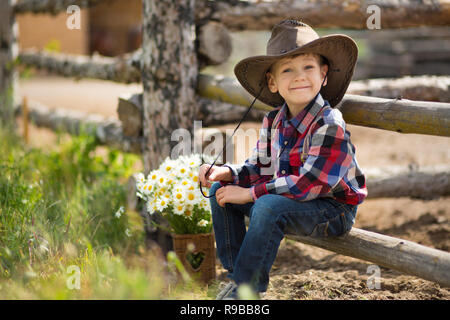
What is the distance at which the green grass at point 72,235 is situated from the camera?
1993 mm

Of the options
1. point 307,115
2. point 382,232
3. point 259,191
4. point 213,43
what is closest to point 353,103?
point 307,115

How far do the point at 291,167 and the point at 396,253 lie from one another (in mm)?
573

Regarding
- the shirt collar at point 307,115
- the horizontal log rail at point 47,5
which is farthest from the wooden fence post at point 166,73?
the horizontal log rail at point 47,5

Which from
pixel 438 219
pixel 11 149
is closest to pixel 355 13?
pixel 438 219

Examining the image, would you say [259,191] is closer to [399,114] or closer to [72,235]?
[399,114]

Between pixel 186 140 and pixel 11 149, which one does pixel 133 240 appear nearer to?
pixel 186 140

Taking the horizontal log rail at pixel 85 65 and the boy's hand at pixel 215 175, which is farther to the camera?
the horizontal log rail at pixel 85 65

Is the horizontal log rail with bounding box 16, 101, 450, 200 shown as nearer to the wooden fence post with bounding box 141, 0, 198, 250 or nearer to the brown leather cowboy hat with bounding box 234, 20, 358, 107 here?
the wooden fence post with bounding box 141, 0, 198, 250

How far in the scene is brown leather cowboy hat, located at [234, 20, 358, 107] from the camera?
2.12 m

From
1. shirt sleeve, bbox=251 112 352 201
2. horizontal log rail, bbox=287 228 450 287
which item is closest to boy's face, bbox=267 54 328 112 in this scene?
shirt sleeve, bbox=251 112 352 201

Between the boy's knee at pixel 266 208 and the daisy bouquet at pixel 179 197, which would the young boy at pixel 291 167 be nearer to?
the boy's knee at pixel 266 208

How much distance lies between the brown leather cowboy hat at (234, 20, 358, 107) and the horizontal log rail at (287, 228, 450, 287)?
25.7 inches
